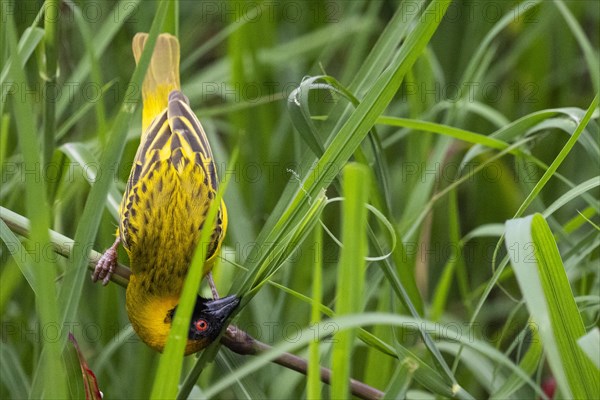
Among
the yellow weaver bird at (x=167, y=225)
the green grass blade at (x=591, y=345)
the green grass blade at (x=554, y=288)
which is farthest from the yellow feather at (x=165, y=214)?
the green grass blade at (x=591, y=345)

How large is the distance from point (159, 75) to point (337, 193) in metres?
0.94

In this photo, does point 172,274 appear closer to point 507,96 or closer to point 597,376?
point 597,376

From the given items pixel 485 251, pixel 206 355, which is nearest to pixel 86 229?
pixel 206 355

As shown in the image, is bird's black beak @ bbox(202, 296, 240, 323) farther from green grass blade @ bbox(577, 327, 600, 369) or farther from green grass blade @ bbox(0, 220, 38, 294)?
green grass blade @ bbox(577, 327, 600, 369)

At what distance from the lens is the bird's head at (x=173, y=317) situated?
2406mm

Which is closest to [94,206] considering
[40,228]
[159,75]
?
[40,228]

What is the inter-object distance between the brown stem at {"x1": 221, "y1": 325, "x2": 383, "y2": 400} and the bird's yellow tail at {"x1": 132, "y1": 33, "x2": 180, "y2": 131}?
1384 mm

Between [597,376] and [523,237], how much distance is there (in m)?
0.37

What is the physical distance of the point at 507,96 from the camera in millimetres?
4746

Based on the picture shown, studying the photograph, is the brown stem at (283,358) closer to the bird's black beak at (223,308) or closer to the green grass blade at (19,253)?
the bird's black beak at (223,308)

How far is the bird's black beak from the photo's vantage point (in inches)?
93.4

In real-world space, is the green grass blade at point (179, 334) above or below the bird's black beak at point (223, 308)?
above

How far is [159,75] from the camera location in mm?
3641

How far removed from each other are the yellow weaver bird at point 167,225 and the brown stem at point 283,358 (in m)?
0.05
